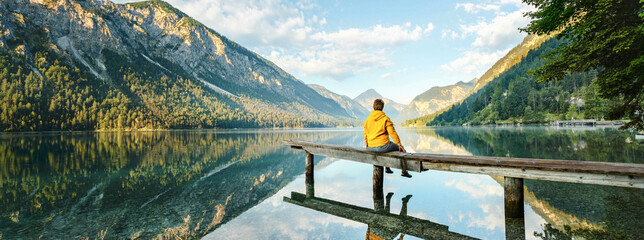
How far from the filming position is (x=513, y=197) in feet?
24.3

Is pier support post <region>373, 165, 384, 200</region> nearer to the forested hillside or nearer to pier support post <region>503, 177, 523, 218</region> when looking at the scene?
pier support post <region>503, 177, 523, 218</region>

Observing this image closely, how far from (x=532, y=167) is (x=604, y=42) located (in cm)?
711

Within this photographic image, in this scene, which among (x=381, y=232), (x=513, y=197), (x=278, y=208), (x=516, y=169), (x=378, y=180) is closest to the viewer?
(x=381, y=232)

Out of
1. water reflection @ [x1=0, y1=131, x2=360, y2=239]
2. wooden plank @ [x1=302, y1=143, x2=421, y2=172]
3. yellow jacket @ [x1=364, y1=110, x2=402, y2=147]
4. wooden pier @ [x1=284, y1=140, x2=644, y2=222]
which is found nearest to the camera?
wooden pier @ [x1=284, y1=140, x2=644, y2=222]

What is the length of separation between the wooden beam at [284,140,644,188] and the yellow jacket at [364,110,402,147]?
0.44 metres

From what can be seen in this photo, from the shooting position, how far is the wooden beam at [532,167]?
590cm

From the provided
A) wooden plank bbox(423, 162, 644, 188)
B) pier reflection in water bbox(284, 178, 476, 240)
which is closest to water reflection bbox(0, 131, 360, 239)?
pier reflection in water bbox(284, 178, 476, 240)

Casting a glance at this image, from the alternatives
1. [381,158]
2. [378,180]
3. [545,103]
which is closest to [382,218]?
[381,158]

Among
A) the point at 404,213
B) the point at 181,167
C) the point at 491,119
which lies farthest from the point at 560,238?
the point at 491,119

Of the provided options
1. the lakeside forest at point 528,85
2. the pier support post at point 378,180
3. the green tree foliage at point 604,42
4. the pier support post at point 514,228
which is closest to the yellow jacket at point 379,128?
the pier support post at point 378,180

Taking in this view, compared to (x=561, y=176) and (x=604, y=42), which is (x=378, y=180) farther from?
(x=604, y=42)

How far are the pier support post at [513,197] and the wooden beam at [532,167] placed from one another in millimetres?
344

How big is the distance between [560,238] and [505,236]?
103 centimetres

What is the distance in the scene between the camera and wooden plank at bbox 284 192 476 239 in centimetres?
658
